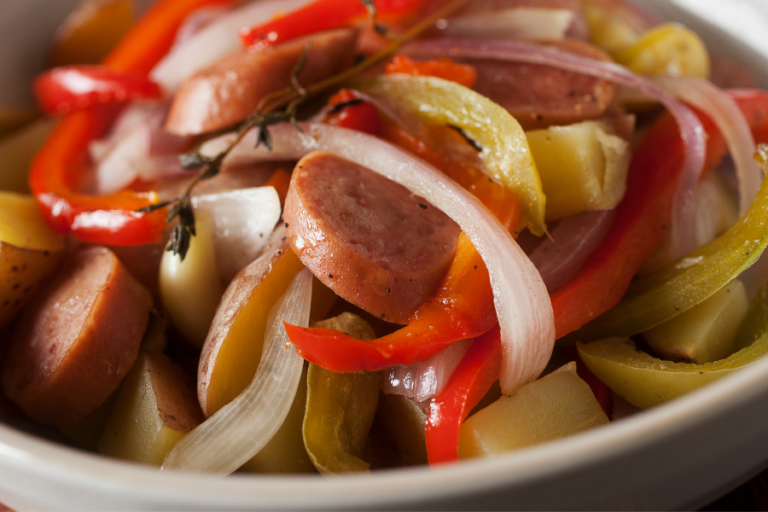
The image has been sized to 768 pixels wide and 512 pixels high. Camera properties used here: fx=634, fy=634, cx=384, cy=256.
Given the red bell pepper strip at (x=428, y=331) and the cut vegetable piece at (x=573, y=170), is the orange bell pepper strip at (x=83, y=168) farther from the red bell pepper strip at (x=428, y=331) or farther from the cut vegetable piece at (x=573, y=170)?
the cut vegetable piece at (x=573, y=170)

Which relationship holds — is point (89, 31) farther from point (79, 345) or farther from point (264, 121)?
point (79, 345)

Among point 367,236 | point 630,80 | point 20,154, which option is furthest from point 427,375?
point 20,154

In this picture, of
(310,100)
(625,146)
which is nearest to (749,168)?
(625,146)

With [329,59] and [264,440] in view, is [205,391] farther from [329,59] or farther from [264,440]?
[329,59]

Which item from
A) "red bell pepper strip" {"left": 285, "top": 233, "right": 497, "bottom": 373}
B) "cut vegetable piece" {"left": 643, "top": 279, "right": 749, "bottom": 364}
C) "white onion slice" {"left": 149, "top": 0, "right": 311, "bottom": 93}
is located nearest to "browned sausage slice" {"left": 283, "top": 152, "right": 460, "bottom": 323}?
"red bell pepper strip" {"left": 285, "top": 233, "right": 497, "bottom": 373}

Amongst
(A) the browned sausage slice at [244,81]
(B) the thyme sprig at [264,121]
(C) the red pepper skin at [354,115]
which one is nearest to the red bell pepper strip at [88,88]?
(A) the browned sausage slice at [244,81]

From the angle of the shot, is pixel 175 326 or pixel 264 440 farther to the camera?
pixel 175 326
